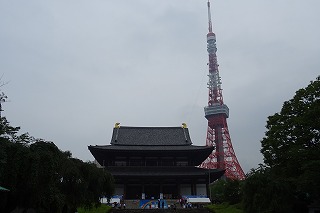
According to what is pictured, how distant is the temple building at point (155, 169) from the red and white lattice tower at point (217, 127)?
1076 inches

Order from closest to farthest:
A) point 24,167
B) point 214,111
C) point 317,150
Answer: point 24,167 < point 317,150 < point 214,111

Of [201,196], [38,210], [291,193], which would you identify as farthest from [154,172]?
[38,210]

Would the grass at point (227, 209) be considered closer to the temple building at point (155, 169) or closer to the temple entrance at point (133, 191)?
the temple building at point (155, 169)

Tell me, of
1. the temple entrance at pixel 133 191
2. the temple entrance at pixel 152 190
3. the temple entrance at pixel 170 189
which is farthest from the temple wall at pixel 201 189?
the temple entrance at pixel 133 191

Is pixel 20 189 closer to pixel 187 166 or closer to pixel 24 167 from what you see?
pixel 24 167

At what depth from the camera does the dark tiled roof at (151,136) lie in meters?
49.1

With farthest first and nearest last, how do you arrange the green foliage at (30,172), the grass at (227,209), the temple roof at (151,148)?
the temple roof at (151,148) → the grass at (227,209) → the green foliage at (30,172)

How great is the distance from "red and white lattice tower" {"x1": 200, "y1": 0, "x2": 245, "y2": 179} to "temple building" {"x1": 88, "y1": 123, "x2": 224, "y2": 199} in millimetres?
27342

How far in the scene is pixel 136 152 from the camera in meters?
44.8

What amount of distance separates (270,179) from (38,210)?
1562 centimetres

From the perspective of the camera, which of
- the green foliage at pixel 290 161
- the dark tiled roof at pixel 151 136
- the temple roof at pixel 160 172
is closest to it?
the green foliage at pixel 290 161

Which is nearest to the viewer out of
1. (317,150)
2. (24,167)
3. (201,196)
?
(24,167)

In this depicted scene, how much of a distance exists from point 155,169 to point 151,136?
866 cm

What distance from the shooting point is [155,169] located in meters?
44.0
